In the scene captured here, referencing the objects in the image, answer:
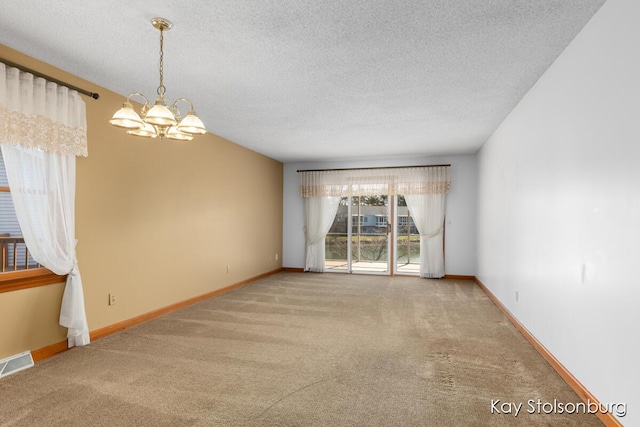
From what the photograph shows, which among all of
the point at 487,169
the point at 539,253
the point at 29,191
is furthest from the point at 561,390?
the point at 29,191

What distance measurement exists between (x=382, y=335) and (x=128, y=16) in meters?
3.55

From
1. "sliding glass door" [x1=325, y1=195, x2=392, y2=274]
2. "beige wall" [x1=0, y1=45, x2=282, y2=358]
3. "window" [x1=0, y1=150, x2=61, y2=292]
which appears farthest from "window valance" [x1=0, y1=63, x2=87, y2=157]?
"sliding glass door" [x1=325, y1=195, x2=392, y2=274]

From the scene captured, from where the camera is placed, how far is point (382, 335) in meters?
3.71

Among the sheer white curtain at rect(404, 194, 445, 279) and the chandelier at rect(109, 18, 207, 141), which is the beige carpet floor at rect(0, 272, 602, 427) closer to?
the chandelier at rect(109, 18, 207, 141)

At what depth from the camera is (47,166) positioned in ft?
9.94

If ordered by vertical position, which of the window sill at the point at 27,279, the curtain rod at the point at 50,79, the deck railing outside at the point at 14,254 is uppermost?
the curtain rod at the point at 50,79

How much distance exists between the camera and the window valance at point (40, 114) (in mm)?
2736

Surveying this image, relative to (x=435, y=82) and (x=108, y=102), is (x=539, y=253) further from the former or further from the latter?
(x=108, y=102)

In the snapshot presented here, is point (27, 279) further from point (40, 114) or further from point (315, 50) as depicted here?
point (315, 50)

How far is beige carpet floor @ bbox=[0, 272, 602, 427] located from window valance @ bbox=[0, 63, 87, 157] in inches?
74.5

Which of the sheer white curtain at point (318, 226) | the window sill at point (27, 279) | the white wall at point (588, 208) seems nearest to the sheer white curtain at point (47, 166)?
the window sill at point (27, 279)

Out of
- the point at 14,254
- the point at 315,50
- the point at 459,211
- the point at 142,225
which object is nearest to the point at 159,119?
the point at 315,50

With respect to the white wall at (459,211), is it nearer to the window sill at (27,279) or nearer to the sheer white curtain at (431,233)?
the sheer white curtain at (431,233)

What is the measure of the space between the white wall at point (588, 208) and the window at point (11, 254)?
4310mm
